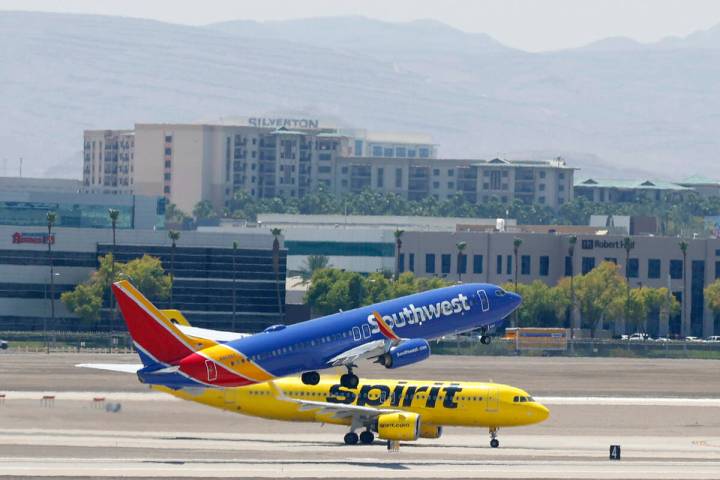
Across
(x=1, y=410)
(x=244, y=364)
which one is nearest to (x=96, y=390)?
(x=1, y=410)

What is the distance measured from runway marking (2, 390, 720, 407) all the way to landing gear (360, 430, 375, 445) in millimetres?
25350

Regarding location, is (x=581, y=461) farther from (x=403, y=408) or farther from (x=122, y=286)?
(x=122, y=286)

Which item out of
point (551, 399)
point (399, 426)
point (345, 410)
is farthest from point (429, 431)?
point (551, 399)

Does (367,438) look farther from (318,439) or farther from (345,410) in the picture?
(318,439)

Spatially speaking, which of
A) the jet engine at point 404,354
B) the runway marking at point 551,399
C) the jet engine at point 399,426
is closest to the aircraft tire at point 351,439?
the jet engine at point 399,426

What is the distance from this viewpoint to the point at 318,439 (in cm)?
11538

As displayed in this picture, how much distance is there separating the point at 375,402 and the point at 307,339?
380 inches

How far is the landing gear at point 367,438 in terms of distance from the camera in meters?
113

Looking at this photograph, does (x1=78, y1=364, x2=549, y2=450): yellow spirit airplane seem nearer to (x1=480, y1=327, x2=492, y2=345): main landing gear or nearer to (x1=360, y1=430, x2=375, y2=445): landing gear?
(x1=360, y1=430, x2=375, y2=445): landing gear

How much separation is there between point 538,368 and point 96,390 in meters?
51.2

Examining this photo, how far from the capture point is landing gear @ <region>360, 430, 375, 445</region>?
113 metres

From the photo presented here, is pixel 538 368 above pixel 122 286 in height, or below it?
below

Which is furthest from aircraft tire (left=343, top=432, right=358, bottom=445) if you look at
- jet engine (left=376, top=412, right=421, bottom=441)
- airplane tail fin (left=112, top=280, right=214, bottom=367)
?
airplane tail fin (left=112, top=280, right=214, bottom=367)

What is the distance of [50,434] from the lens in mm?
113688
